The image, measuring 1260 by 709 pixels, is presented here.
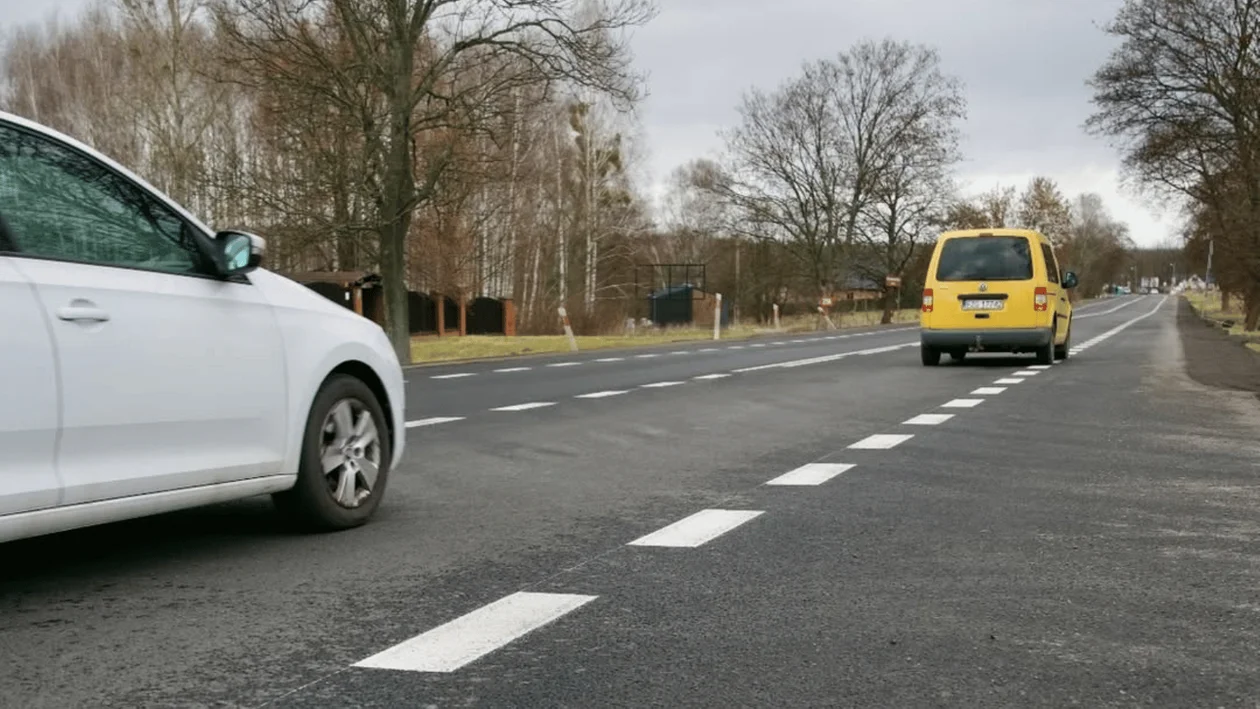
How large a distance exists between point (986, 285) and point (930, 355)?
1.64 meters

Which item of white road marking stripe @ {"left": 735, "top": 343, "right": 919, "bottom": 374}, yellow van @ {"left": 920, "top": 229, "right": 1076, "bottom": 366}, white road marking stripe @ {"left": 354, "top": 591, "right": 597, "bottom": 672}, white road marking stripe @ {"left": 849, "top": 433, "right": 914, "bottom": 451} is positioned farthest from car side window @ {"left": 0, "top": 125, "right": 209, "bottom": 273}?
yellow van @ {"left": 920, "top": 229, "right": 1076, "bottom": 366}

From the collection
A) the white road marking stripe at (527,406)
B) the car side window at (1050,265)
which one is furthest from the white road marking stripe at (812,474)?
the car side window at (1050,265)

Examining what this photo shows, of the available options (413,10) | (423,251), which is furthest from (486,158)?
(423,251)

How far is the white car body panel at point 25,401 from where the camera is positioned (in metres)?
4.32

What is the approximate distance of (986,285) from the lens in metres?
19.7

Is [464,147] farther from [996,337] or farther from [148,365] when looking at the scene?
[148,365]

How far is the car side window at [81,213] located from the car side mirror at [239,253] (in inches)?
3.4

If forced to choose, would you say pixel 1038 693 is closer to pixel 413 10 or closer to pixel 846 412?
pixel 846 412

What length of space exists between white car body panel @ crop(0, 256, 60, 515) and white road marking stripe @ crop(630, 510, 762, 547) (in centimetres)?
236

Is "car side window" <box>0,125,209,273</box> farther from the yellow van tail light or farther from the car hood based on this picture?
the yellow van tail light

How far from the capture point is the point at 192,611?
15.1ft

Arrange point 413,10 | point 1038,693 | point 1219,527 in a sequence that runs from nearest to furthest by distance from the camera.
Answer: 1. point 1038,693
2. point 1219,527
3. point 413,10

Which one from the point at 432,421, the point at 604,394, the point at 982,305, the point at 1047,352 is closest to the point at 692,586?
the point at 432,421

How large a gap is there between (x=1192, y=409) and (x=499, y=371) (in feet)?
36.0
